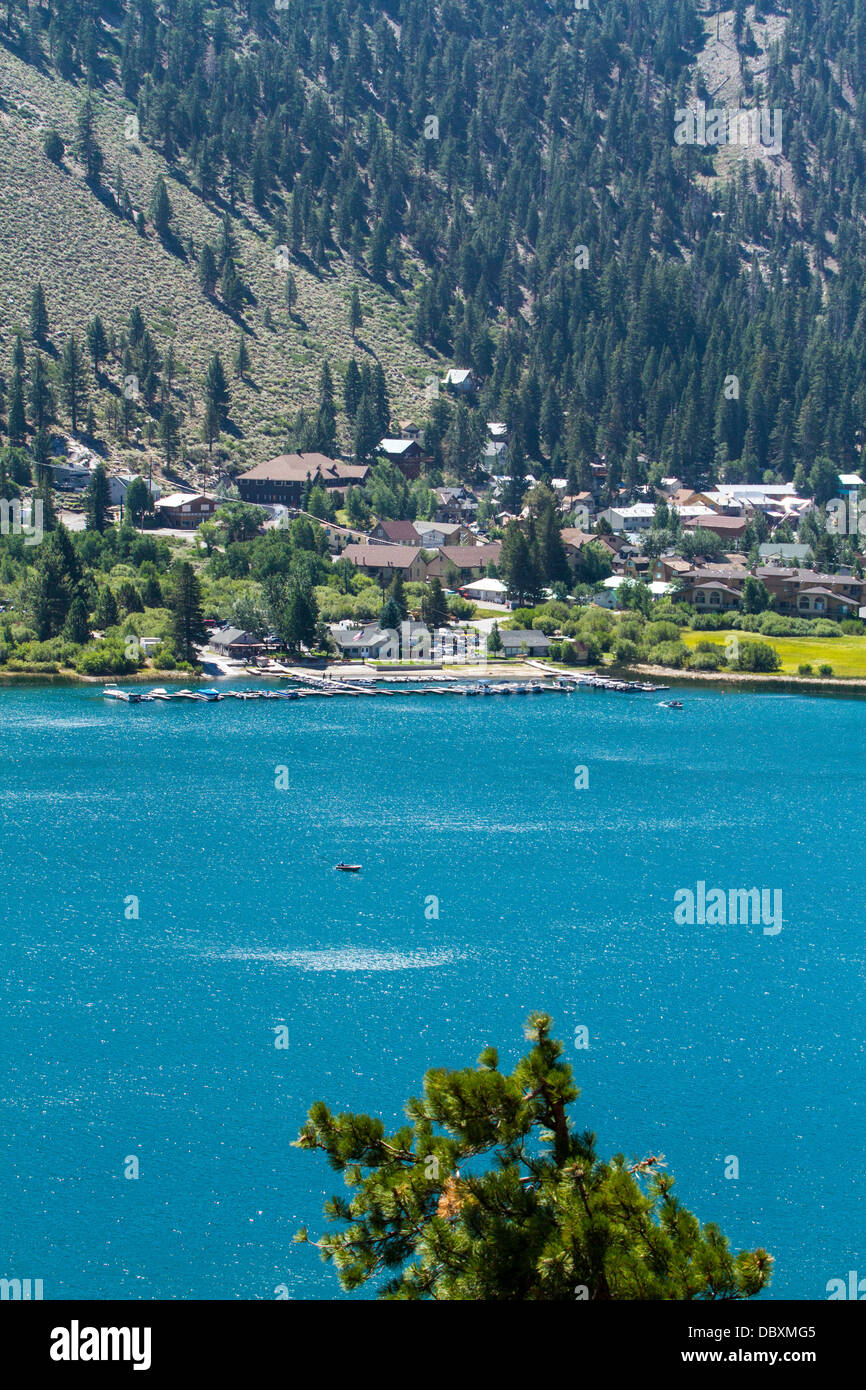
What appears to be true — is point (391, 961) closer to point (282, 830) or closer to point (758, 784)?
point (282, 830)

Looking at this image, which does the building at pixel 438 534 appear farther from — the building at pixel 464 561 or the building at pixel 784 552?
the building at pixel 784 552

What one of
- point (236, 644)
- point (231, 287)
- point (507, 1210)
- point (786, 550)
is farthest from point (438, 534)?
point (507, 1210)

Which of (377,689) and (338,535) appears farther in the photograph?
(338,535)

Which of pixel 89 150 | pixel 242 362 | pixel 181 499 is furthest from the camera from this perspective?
pixel 89 150

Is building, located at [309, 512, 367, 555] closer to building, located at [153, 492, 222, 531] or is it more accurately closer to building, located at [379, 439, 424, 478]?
building, located at [153, 492, 222, 531]

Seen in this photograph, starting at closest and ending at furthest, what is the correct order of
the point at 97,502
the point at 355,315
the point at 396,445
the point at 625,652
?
the point at 625,652 < the point at 97,502 < the point at 396,445 < the point at 355,315

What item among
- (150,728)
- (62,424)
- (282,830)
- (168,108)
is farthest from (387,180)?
(282,830)

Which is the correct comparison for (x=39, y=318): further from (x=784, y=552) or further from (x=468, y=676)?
(x=468, y=676)

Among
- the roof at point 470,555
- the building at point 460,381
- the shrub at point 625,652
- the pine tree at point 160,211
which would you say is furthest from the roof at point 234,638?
the pine tree at point 160,211
